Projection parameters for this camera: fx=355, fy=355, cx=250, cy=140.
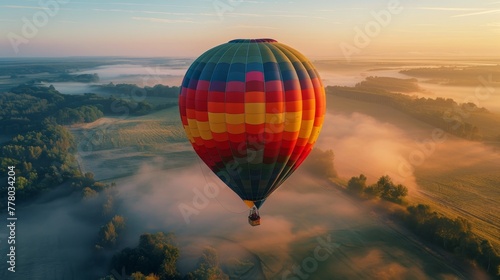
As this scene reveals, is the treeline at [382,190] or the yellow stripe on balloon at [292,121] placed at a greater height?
the yellow stripe on balloon at [292,121]

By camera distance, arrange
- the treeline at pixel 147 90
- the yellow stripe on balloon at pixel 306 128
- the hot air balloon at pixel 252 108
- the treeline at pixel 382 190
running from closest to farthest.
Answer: the hot air balloon at pixel 252 108, the yellow stripe on balloon at pixel 306 128, the treeline at pixel 382 190, the treeline at pixel 147 90

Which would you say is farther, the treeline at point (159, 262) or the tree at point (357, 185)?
the tree at point (357, 185)

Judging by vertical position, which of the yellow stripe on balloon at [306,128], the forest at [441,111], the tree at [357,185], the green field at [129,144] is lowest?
the green field at [129,144]

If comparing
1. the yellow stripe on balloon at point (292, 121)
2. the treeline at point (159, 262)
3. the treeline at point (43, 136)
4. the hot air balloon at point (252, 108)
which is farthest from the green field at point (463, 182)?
the treeline at point (43, 136)

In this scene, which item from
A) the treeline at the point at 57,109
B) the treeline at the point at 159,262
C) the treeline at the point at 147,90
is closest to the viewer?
the treeline at the point at 159,262

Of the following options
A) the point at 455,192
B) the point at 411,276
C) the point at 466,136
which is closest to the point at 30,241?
the point at 411,276

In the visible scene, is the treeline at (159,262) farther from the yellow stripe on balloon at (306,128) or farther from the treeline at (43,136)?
the treeline at (43,136)

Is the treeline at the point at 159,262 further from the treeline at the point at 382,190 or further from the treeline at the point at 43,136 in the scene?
the treeline at the point at 382,190

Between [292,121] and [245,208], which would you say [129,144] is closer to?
[245,208]
